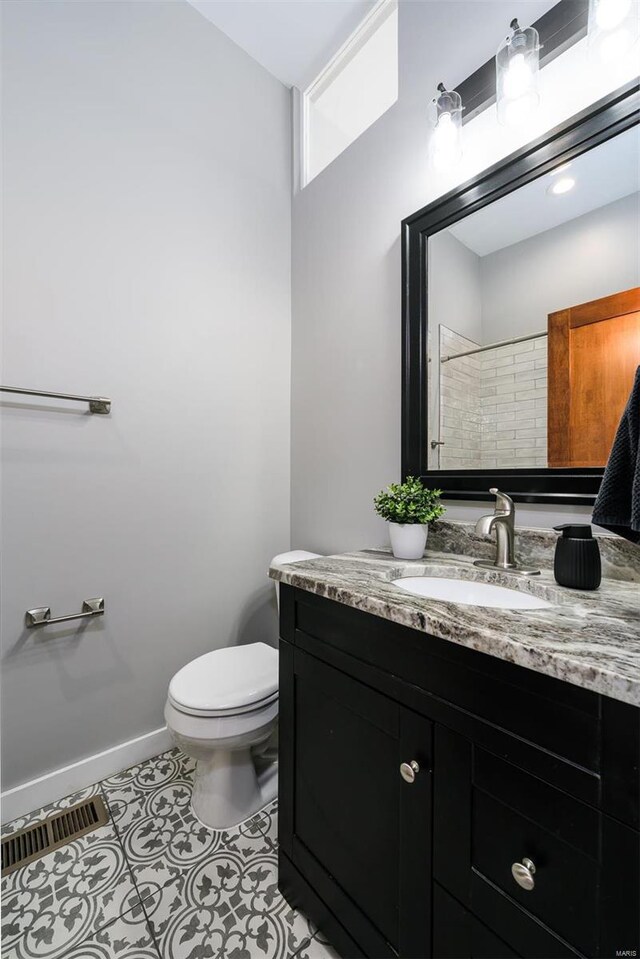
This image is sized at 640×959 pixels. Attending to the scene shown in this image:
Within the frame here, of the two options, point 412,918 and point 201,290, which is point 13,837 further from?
point 201,290

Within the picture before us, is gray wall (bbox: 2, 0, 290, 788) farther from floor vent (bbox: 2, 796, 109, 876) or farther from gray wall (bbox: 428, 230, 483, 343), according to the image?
gray wall (bbox: 428, 230, 483, 343)

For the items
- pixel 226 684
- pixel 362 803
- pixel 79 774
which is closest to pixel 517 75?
pixel 362 803

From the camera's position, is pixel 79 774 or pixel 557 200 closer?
pixel 557 200

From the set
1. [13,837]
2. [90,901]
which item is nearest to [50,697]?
[13,837]

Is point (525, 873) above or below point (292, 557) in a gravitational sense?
below

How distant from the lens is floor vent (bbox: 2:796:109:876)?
3.73 feet

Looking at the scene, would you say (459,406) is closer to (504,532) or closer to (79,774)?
(504,532)

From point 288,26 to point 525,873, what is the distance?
278cm

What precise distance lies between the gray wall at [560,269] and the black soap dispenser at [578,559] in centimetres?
57

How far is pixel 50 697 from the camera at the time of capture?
133 cm

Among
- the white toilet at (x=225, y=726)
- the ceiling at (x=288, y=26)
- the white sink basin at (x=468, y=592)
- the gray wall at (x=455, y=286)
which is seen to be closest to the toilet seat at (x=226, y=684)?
the white toilet at (x=225, y=726)

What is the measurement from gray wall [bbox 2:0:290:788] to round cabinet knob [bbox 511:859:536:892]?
1368 mm

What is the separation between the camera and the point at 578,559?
0.86 m

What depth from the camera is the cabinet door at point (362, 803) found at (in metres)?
0.70
